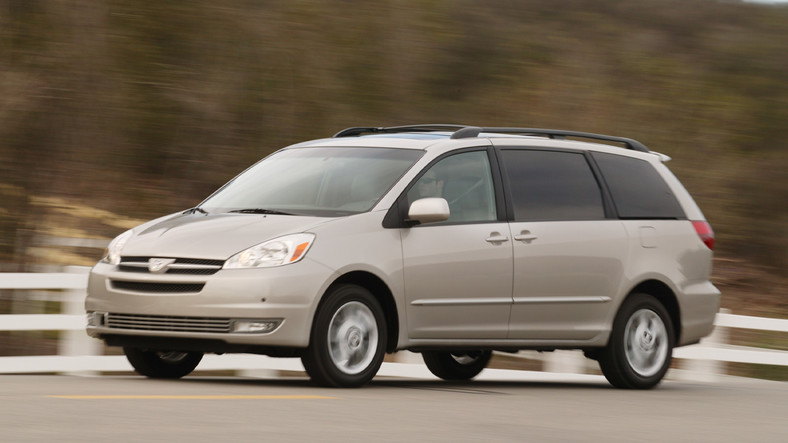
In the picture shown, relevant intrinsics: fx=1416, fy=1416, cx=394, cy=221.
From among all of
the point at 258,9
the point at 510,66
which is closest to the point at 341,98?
the point at 258,9

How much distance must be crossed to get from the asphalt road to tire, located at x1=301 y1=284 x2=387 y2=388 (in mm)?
120

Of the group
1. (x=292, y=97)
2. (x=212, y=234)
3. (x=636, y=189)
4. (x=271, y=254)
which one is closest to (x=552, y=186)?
(x=636, y=189)

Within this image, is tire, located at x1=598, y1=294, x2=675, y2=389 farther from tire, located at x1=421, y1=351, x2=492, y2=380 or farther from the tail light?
tire, located at x1=421, y1=351, x2=492, y2=380

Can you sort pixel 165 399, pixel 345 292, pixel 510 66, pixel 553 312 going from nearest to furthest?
1. pixel 165 399
2. pixel 345 292
3. pixel 553 312
4. pixel 510 66

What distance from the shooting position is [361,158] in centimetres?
1020

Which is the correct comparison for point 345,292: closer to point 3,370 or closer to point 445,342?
point 445,342

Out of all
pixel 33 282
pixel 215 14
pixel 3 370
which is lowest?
pixel 3 370

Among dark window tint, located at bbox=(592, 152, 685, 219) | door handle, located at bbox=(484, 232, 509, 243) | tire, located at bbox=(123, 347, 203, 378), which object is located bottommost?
tire, located at bbox=(123, 347, 203, 378)

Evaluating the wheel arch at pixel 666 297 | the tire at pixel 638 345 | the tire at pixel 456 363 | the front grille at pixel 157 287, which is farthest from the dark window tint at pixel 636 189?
the front grille at pixel 157 287

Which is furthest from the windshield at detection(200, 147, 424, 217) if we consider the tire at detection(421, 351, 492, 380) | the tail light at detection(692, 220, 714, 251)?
the tail light at detection(692, 220, 714, 251)

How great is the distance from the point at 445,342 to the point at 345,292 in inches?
42.2

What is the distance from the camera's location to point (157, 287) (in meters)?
9.16

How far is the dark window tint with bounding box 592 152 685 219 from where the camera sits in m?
11.4

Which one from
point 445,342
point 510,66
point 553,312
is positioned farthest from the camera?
point 510,66
